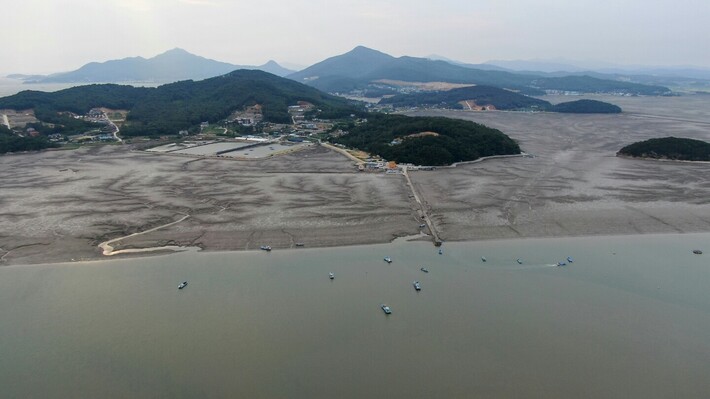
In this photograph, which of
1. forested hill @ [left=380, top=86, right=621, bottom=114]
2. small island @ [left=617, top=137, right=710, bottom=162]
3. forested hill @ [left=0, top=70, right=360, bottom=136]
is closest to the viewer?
small island @ [left=617, top=137, right=710, bottom=162]

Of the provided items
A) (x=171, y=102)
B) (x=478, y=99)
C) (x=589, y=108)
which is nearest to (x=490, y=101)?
(x=478, y=99)

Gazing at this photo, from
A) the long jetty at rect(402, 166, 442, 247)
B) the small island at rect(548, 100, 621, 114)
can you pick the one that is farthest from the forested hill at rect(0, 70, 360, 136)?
the small island at rect(548, 100, 621, 114)

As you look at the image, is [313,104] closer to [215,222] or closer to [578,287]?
[215,222]

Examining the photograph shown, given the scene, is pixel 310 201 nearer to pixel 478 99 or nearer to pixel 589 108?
pixel 589 108

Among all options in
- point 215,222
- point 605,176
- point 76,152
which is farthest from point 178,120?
point 605,176

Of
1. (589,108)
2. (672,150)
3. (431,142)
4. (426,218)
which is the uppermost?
(589,108)

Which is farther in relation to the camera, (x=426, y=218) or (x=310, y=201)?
(x=310, y=201)

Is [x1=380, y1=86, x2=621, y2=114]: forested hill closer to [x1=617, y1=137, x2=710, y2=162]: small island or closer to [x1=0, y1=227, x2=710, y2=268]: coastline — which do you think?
[x1=617, y1=137, x2=710, y2=162]: small island
